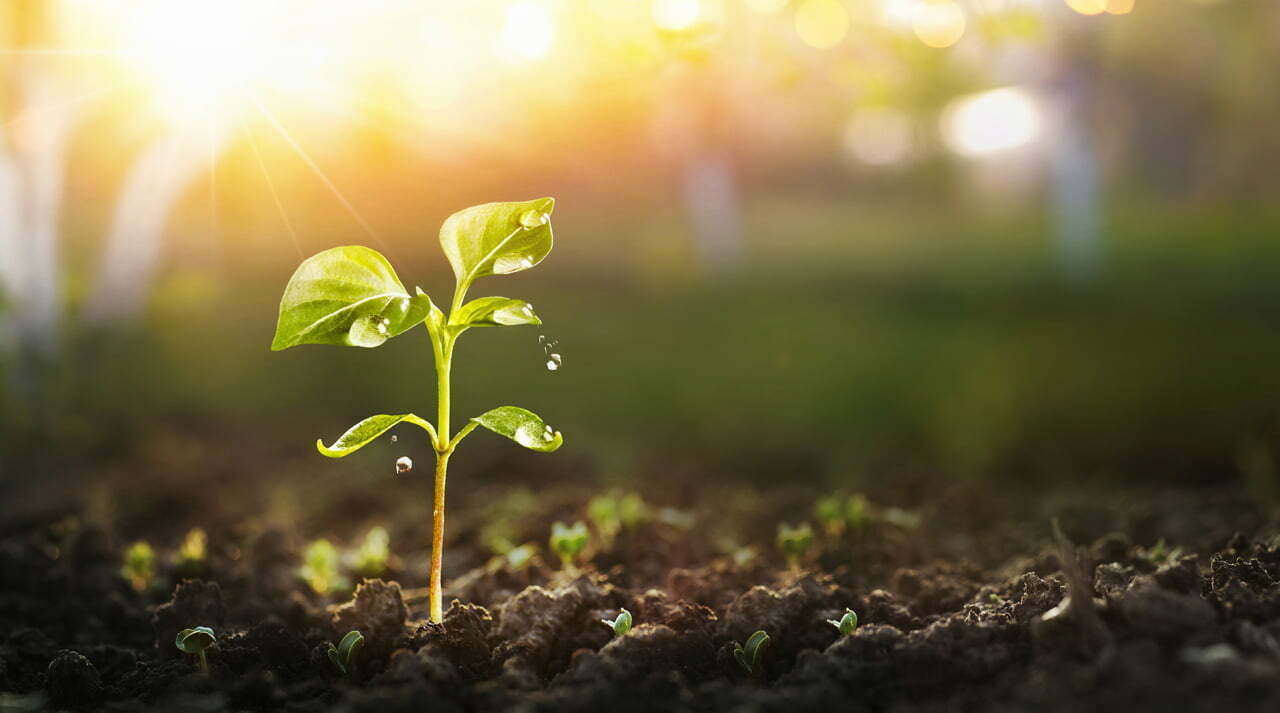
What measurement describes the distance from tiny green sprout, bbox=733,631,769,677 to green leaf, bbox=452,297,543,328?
0.68m

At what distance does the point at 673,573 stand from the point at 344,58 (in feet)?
12.3

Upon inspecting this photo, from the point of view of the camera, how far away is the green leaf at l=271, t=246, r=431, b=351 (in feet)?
4.58

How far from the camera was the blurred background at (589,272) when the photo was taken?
13.6ft

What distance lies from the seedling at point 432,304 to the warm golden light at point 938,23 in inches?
118

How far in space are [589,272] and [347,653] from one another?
475 inches

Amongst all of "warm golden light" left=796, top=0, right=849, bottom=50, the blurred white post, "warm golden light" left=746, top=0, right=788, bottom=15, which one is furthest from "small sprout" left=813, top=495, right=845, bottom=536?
the blurred white post

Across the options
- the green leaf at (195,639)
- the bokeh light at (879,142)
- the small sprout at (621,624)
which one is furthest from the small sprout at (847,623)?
the bokeh light at (879,142)

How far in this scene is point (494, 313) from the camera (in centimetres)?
149

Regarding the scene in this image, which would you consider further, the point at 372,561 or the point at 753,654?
the point at 372,561

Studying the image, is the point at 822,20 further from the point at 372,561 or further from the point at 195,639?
the point at 195,639

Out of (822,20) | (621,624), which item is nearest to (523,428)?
(621,624)

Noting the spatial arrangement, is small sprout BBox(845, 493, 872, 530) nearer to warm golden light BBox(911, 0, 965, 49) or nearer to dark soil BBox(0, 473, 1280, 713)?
dark soil BBox(0, 473, 1280, 713)

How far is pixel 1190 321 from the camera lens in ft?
28.0

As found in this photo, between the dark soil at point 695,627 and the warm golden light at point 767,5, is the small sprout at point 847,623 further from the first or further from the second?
the warm golden light at point 767,5
